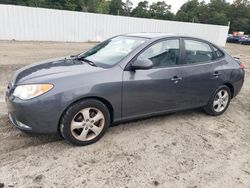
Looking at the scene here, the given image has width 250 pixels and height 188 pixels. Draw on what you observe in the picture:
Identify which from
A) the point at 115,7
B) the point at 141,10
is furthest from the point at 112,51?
the point at 141,10

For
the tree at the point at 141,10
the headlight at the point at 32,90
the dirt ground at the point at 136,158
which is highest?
the tree at the point at 141,10

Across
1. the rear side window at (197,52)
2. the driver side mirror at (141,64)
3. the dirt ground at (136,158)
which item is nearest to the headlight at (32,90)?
the dirt ground at (136,158)

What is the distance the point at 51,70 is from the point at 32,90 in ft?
1.63

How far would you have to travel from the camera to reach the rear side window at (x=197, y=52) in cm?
423

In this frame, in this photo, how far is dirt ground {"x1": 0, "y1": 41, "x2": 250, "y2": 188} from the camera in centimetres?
278

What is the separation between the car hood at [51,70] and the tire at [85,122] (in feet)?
1.51

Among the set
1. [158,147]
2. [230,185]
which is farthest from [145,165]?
[230,185]

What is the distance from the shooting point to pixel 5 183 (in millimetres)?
2598

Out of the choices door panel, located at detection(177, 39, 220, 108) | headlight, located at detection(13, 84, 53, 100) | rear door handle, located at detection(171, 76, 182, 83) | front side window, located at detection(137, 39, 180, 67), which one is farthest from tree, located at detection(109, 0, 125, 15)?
headlight, located at detection(13, 84, 53, 100)

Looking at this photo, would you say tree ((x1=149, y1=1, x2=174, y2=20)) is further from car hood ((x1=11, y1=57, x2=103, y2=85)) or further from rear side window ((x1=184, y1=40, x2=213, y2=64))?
car hood ((x1=11, y1=57, x2=103, y2=85))

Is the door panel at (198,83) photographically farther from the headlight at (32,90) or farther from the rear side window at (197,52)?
the headlight at (32,90)

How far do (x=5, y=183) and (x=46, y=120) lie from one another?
817mm

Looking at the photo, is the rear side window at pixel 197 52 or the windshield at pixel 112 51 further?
the rear side window at pixel 197 52

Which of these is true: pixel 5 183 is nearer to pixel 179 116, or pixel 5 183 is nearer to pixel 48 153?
pixel 48 153
